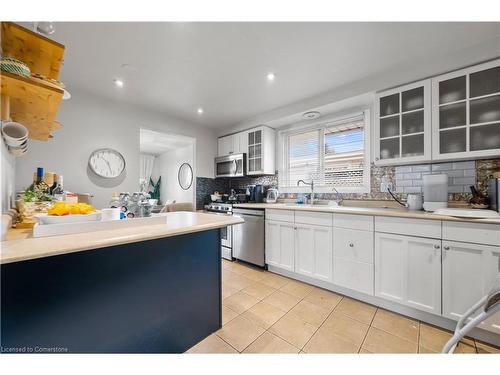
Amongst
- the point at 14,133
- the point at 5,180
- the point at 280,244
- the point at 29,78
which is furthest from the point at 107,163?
the point at 280,244

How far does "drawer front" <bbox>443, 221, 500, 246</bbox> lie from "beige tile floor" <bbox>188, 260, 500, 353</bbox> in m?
0.75

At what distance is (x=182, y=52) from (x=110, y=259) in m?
1.83

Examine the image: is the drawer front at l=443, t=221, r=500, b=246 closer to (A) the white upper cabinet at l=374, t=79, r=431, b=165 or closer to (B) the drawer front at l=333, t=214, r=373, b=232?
(B) the drawer front at l=333, t=214, r=373, b=232

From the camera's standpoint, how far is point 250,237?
2875 mm

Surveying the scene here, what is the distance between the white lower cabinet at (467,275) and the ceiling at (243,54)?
5.36ft

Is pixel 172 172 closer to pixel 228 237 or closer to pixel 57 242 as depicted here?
pixel 228 237

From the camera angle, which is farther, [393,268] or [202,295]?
[393,268]

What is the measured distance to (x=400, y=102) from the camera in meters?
2.07

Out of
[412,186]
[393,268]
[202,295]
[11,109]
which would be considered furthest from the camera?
[412,186]

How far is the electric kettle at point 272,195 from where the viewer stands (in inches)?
133

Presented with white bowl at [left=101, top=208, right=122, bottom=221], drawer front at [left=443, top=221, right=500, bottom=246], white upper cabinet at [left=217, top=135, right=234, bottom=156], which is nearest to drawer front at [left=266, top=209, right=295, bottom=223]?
drawer front at [left=443, top=221, right=500, bottom=246]

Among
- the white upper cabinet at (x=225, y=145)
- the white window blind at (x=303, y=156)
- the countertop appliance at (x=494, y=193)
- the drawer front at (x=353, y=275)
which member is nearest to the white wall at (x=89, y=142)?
the white upper cabinet at (x=225, y=145)
